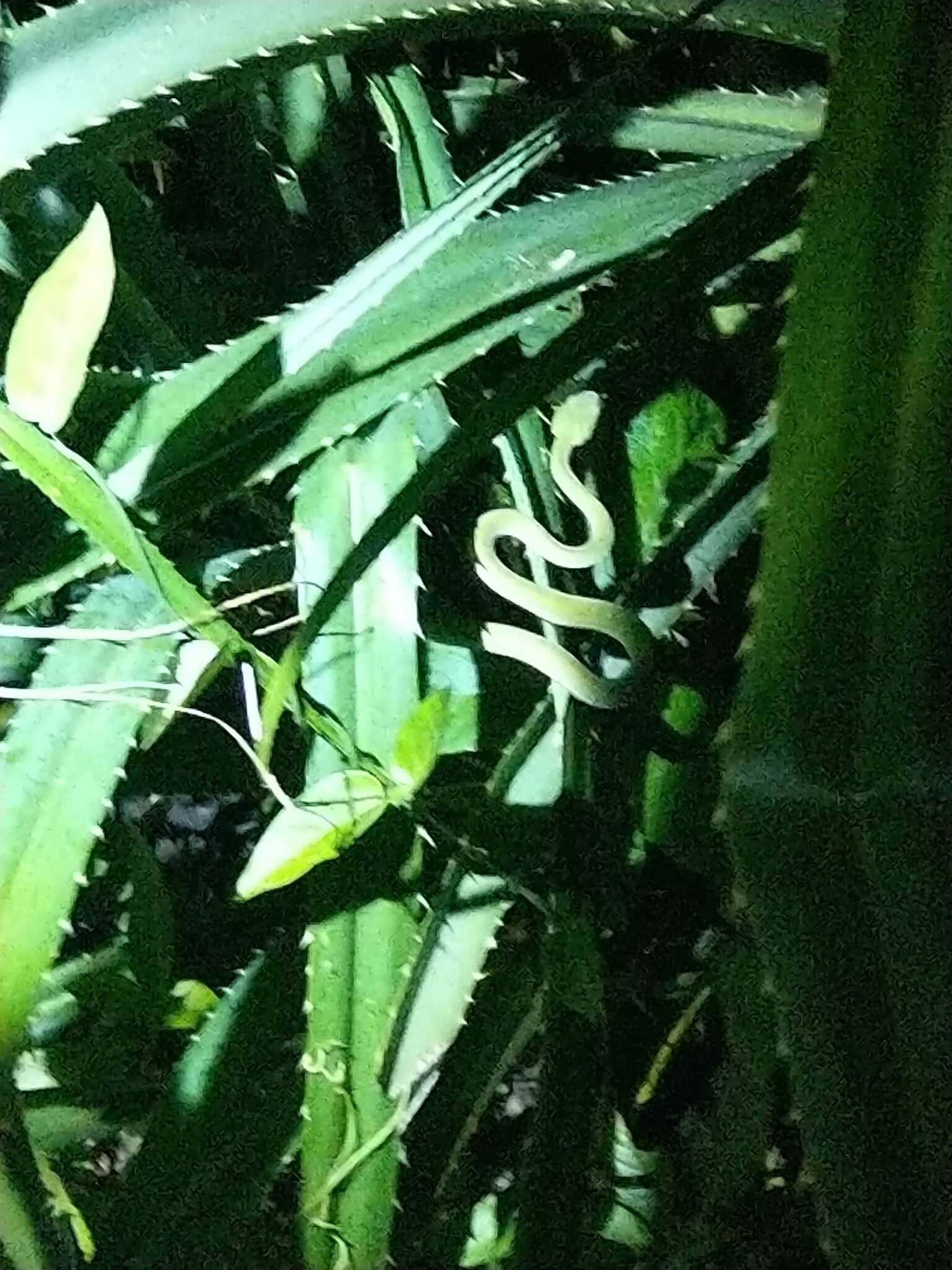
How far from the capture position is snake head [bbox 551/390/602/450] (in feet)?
1.29

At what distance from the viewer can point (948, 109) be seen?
296 mm

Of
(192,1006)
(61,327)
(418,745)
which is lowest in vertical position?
(192,1006)

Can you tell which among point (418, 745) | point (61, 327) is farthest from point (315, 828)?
point (61, 327)

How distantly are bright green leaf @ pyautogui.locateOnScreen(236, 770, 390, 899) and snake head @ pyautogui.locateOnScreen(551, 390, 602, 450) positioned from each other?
0.13 m

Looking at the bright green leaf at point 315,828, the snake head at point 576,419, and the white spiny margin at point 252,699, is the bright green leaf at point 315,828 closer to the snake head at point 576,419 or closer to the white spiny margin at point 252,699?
the white spiny margin at point 252,699

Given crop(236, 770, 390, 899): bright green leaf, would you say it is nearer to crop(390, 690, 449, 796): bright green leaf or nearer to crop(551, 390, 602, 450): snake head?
crop(390, 690, 449, 796): bright green leaf

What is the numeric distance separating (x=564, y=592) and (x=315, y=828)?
0.40 feet

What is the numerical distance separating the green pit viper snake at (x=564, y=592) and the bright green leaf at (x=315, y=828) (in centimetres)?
7

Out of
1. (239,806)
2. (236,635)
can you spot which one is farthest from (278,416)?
(239,806)

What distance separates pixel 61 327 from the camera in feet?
0.96

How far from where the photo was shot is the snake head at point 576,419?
0.39 metres

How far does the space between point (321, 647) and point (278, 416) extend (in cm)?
7

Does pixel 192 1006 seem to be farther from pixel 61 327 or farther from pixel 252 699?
pixel 61 327

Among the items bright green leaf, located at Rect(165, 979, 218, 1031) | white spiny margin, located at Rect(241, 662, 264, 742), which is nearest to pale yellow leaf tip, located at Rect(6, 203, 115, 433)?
white spiny margin, located at Rect(241, 662, 264, 742)
